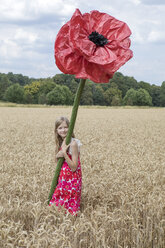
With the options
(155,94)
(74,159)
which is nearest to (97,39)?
(74,159)

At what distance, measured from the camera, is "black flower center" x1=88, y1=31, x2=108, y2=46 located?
331 cm

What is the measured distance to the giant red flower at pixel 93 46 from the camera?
10.5 feet

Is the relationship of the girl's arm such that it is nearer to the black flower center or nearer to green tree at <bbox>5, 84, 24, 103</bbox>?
the black flower center

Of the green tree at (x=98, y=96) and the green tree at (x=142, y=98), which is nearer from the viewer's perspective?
the green tree at (x=98, y=96)

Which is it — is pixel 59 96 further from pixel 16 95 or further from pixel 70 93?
pixel 16 95

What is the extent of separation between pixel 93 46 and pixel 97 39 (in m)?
0.15

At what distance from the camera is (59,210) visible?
13.5ft

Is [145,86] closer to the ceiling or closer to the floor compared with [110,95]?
closer to the ceiling

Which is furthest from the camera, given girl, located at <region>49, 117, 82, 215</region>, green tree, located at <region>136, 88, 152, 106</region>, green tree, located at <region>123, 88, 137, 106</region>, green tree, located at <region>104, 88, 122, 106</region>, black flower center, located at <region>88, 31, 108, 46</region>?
green tree, located at <region>136, 88, 152, 106</region>

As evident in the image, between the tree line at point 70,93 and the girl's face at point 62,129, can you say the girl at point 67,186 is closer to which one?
the girl's face at point 62,129

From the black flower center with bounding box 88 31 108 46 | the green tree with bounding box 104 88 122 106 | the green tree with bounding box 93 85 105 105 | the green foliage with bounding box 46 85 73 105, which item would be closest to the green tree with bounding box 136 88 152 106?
the green tree with bounding box 104 88 122 106

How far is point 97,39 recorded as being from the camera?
333 cm

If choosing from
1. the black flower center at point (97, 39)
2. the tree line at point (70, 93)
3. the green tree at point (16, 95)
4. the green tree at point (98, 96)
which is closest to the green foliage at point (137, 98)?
the tree line at point (70, 93)

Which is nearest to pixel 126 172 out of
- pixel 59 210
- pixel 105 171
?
pixel 105 171
